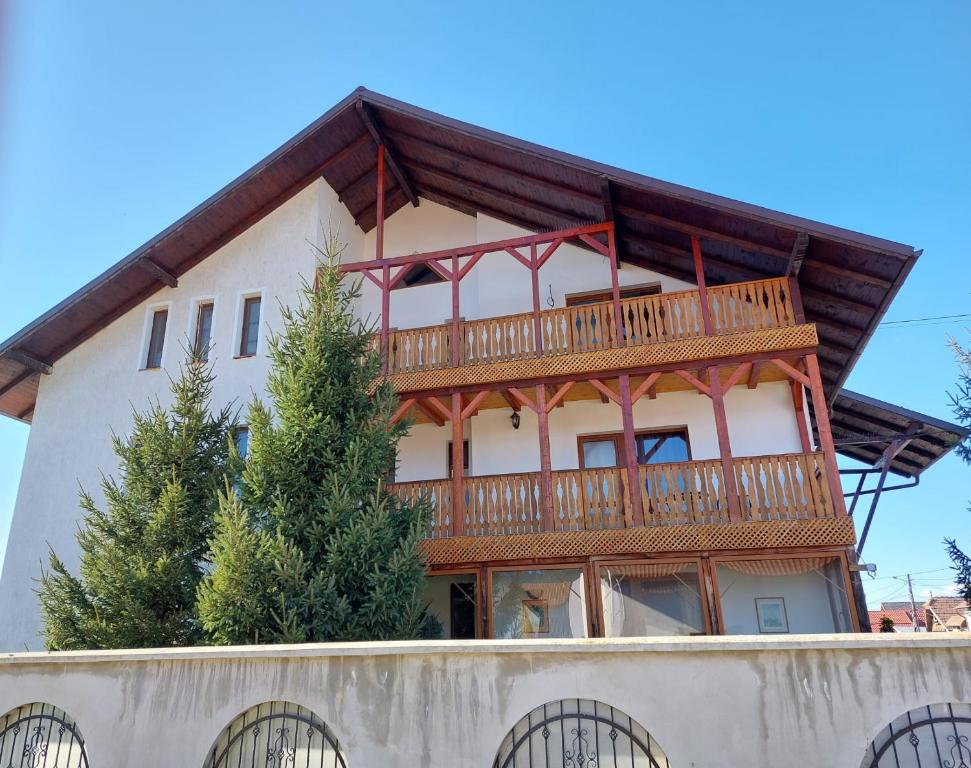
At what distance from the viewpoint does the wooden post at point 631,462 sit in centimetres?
1230

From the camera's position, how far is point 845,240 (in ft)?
37.7

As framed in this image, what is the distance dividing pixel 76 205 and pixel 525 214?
34.6 ft

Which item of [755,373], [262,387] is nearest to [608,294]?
[755,373]

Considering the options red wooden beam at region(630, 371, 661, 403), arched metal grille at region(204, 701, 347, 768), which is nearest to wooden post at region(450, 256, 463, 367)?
red wooden beam at region(630, 371, 661, 403)

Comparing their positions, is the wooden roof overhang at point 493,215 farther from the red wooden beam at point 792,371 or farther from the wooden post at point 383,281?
the red wooden beam at point 792,371

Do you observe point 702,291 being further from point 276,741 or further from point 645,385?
point 276,741

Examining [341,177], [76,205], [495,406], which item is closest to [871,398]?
[495,406]

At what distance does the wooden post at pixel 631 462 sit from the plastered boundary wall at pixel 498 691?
257 inches

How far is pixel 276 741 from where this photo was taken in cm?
637

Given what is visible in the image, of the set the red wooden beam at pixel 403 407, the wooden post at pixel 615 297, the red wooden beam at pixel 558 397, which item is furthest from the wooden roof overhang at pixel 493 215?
the red wooden beam at pixel 403 407

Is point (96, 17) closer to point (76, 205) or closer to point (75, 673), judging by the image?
point (76, 205)

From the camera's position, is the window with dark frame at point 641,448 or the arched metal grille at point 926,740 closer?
the arched metal grille at point 926,740

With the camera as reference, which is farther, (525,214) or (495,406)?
(525,214)

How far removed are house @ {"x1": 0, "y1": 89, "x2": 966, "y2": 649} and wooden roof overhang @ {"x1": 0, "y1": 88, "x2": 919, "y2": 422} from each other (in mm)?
57
